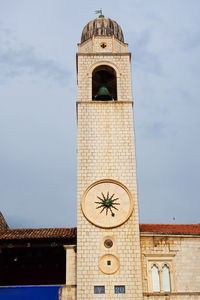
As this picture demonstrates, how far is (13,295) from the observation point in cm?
1597

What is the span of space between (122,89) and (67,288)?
10361 mm

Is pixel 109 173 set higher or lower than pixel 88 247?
higher

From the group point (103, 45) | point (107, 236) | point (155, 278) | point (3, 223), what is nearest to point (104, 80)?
point (103, 45)

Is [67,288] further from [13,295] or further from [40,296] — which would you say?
[13,295]

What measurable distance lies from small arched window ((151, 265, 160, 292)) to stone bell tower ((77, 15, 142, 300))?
0.94m

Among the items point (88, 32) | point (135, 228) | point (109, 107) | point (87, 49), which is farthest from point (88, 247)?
point (88, 32)

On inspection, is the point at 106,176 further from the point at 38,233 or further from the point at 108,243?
the point at 38,233

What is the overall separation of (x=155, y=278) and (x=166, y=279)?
50 centimetres

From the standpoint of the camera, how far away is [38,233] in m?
19.5

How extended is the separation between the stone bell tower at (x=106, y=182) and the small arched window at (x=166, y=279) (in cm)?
134

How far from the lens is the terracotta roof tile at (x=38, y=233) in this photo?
1875 centimetres

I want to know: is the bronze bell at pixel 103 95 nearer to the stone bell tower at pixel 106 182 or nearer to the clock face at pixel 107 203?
the stone bell tower at pixel 106 182

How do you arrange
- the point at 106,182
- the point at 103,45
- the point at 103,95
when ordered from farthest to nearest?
the point at 103,45
the point at 103,95
the point at 106,182

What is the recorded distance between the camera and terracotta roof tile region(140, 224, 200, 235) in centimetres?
1892
